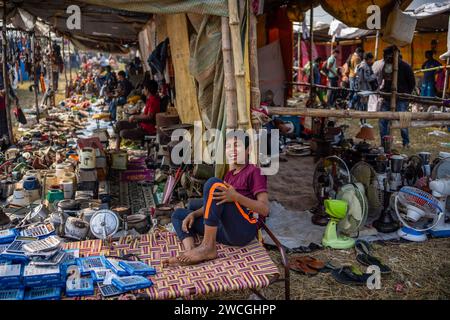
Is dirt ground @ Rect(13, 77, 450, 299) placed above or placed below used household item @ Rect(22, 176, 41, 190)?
below

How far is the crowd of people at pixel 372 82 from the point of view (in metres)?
8.59

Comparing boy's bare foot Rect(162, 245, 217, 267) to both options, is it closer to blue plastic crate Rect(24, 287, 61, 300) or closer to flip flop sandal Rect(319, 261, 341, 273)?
blue plastic crate Rect(24, 287, 61, 300)

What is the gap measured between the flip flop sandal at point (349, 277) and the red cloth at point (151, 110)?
5.26 metres

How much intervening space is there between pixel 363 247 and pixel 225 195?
1.94 meters

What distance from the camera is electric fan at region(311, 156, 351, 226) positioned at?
501 cm

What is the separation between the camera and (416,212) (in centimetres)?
447

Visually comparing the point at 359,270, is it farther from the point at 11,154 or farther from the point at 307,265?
the point at 11,154

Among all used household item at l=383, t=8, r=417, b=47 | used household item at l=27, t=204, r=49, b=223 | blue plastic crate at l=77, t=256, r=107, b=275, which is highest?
used household item at l=383, t=8, r=417, b=47

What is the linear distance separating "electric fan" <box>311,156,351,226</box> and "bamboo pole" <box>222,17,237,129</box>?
158 centimetres

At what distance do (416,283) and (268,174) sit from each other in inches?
137

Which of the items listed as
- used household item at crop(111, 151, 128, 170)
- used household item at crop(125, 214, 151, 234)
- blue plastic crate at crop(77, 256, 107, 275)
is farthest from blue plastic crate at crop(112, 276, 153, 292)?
used household item at crop(111, 151, 128, 170)

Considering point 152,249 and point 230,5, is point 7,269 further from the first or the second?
point 230,5

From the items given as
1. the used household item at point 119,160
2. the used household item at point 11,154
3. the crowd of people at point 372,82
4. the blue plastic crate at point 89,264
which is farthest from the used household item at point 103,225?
the crowd of people at point 372,82
